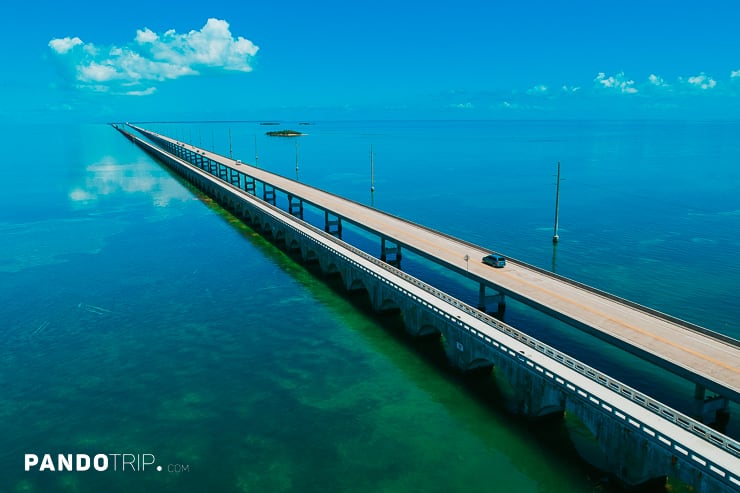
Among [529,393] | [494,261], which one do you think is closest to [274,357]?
[529,393]

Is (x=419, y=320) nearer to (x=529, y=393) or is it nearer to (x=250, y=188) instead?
(x=529, y=393)

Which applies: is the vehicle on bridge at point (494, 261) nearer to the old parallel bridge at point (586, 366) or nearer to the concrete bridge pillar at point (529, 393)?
the old parallel bridge at point (586, 366)

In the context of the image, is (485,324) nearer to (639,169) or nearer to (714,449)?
(714,449)

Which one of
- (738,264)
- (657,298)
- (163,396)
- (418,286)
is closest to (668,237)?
(738,264)

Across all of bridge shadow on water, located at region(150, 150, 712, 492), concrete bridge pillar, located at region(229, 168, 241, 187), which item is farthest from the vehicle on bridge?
concrete bridge pillar, located at region(229, 168, 241, 187)

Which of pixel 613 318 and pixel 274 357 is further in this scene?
pixel 274 357

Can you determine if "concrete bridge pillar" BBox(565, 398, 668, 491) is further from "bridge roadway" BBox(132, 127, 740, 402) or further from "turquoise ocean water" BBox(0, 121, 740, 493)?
"bridge roadway" BBox(132, 127, 740, 402)
